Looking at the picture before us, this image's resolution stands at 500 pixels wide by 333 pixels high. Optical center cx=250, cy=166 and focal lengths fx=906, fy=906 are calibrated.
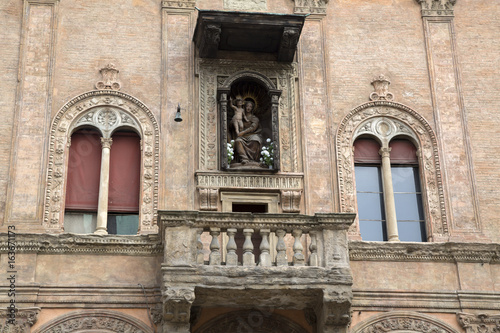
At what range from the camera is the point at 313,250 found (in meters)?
16.0

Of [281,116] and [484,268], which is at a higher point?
[281,116]

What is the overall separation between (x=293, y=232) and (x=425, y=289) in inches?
116

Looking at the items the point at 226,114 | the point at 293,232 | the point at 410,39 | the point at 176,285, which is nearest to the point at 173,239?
the point at 176,285

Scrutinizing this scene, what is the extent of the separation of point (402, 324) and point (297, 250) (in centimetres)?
256

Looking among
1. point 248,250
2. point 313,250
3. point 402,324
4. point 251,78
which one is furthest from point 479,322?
point 251,78

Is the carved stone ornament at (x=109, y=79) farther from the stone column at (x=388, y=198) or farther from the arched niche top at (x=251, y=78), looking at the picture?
the stone column at (x=388, y=198)

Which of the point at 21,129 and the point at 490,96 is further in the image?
the point at 490,96

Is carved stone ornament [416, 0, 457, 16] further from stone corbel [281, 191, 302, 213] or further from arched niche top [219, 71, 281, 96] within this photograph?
stone corbel [281, 191, 302, 213]

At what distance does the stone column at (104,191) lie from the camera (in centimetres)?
1712

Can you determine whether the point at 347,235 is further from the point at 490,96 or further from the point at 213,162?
the point at 490,96

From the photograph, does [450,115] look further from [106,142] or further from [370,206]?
[106,142]

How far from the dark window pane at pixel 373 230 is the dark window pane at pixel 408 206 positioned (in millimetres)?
444

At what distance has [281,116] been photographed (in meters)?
18.5

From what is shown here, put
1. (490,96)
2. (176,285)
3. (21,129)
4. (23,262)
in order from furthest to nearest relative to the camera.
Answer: (490,96)
(21,129)
(23,262)
(176,285)
